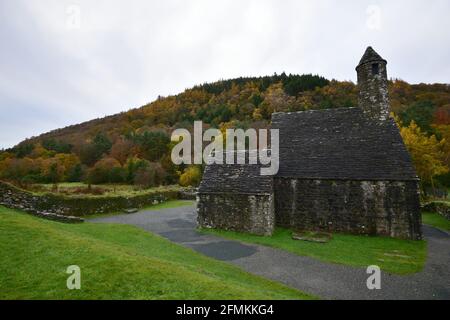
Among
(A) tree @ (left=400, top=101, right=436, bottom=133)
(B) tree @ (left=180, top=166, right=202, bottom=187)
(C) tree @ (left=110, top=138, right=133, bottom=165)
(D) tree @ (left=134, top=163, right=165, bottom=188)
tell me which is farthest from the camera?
(C) tree @ (left=110, top=138, right=133, bottom=165)

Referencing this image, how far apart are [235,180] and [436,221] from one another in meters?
15.4

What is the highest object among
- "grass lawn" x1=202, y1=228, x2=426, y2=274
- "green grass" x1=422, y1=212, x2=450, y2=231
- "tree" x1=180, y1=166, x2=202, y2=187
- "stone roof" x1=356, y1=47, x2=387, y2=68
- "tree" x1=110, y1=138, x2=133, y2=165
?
"stone roof" x1=356, y1=47, x2=387, y2=68

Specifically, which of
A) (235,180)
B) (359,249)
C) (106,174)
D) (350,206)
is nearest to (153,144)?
(106,174)

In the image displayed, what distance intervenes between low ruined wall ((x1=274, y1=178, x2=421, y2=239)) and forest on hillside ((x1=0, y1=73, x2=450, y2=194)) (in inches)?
601

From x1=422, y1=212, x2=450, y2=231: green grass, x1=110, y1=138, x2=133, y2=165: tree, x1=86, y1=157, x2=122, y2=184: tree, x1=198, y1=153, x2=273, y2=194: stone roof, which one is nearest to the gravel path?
x1=422, y1=212, x2=450, y2=231: green grass

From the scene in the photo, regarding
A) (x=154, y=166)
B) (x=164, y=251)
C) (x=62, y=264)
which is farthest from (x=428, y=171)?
(x=154, y=166)

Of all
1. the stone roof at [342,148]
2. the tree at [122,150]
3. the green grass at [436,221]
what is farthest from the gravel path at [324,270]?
the tree at [122,150]

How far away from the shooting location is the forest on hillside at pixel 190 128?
41.0m

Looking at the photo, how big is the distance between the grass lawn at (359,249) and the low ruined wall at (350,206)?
75 cm

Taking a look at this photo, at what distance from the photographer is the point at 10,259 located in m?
8.64

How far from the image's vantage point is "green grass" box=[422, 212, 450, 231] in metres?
18.7

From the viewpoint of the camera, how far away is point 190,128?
68812 millimetres

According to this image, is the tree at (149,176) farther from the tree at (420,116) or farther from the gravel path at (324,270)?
the tree at (420,116)

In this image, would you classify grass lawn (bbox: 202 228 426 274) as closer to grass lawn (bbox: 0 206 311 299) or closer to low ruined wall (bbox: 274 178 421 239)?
low ruined wall (bbox: 274 178 421 239)
